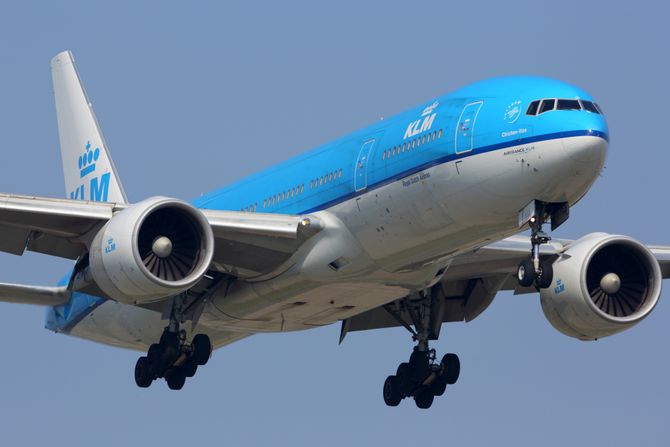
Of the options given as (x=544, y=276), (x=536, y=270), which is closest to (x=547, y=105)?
(x=536, y=270)

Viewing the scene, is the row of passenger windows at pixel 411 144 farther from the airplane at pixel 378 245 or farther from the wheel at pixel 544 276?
the wheel at pixel 544 276

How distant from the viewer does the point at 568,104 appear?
1202 inches

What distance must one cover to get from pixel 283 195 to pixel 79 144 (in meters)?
12.0

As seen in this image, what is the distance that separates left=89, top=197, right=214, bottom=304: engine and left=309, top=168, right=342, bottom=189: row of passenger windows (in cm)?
294

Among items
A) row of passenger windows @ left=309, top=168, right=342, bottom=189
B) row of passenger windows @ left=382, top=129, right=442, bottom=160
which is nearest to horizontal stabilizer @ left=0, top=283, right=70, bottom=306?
row of passenger windows @ left=309, top=168, right=342, bottom=189

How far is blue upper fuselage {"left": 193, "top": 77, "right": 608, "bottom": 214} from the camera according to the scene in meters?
30.4

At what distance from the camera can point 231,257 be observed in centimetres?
3488

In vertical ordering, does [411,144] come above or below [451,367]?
above

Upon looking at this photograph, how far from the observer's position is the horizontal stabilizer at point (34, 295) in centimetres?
3797

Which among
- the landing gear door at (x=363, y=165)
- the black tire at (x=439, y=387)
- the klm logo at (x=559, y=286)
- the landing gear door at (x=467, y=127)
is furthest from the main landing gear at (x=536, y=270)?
the black tire at (x=439, y=387)

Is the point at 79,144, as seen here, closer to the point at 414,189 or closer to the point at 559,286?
the point at 559,286

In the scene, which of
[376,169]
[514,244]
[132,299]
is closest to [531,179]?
[376,169]

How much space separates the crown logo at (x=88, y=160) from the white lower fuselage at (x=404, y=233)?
798 centimetres

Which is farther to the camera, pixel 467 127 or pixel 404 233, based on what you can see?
pixel 404 233
